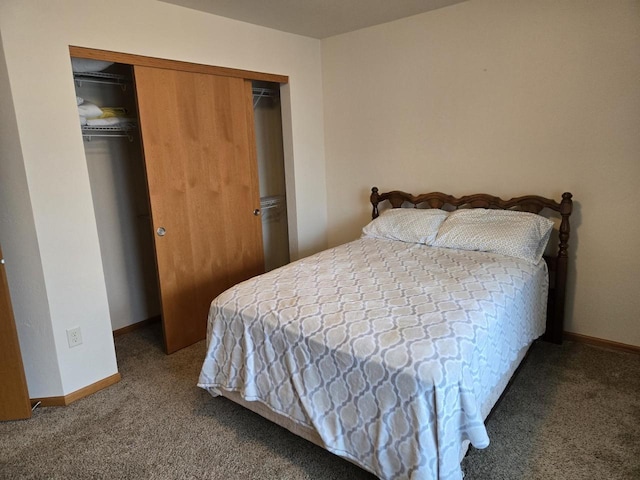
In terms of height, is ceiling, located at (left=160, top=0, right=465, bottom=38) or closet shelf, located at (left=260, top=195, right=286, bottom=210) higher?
ceiling, located at (left=160, top=0, right=465, bottom=38)

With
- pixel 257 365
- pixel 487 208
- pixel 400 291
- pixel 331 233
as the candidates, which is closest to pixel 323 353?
pixel 257 365

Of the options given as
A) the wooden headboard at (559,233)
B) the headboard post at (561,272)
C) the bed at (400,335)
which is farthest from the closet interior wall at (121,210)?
the headboard post at (561,272)

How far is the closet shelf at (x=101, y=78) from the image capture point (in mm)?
2678

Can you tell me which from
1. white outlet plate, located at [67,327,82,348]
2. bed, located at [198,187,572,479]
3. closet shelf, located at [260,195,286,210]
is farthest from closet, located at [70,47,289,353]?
bed, located at [198,187,572,479]

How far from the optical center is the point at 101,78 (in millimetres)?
2855

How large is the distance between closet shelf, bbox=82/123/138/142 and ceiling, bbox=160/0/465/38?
0.86 m

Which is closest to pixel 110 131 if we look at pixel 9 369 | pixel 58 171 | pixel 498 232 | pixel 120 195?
pixel 120 195

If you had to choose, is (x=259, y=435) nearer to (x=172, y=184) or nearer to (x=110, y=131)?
(x=172, y=184)

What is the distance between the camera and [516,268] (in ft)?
7.65

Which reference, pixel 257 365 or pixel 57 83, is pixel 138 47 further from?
pixel 257 365

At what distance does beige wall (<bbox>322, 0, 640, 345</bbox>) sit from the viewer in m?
2.47

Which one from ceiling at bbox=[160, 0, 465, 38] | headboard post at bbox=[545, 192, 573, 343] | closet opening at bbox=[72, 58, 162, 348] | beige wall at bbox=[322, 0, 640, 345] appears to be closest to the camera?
beige wall at bbox=[322, 0, 640, 345]

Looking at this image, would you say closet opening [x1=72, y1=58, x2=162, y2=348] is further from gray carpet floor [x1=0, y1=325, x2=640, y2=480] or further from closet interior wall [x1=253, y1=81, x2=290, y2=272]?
closet interior wall [x1=253, y1=81, x2=290, y2=272]

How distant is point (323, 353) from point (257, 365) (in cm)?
42
